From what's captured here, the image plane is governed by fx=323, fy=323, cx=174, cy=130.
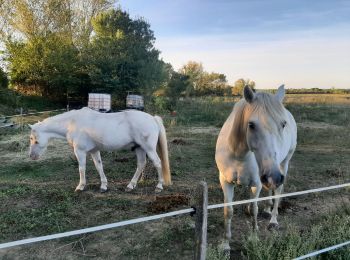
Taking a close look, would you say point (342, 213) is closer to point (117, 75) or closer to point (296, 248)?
point (296, 248)

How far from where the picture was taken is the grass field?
391 centimetres

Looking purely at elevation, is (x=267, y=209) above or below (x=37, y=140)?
below

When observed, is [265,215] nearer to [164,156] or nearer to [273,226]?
[273,226]

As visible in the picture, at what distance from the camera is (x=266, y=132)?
8.68ft

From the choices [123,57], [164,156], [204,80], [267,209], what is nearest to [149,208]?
[164,156]

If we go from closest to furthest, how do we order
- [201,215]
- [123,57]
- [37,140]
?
1. [201,215]
2. [37,140]
3. [123,57]

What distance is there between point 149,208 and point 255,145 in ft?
9.91

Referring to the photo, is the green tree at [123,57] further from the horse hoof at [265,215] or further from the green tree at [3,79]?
the horse hoof at [265,215]

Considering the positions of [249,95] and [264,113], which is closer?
[264,113]

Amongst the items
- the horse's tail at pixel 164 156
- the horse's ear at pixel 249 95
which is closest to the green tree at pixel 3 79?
the horse's tail at pixel 164 156

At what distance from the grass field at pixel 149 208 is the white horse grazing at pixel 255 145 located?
0.68m

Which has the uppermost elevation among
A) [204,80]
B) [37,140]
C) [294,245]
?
[204,80]

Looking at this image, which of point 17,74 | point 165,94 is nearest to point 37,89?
point 17,74

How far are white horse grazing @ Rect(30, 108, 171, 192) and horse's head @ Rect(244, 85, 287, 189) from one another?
365cm
